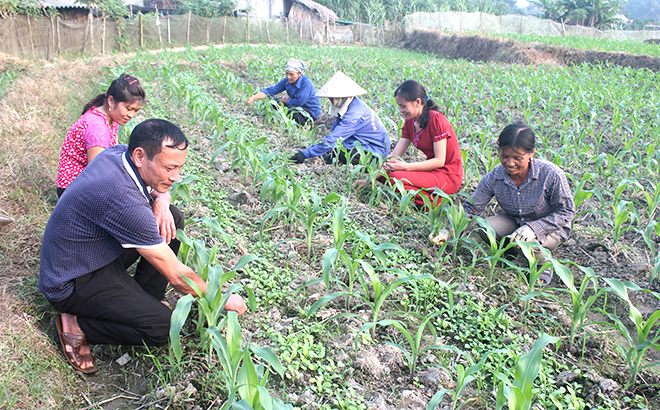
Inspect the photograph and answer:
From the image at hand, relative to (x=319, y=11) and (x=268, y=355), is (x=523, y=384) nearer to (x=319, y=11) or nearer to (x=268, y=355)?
(x=268, y=355)

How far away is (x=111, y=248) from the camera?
6.57 ft

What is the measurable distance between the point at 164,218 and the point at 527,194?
2411 millimetres

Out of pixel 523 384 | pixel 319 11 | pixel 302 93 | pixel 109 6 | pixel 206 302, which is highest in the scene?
pixel 319 11

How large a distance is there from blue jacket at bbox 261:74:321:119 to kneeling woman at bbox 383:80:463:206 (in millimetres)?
2427

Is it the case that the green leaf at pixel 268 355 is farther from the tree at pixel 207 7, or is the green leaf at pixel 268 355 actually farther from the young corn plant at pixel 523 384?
the tree at pixel 207 7

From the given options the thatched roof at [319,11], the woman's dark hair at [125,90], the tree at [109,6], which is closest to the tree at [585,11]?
the thatched roof at [319,11]

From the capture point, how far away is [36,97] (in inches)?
226

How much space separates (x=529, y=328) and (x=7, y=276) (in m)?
2.96

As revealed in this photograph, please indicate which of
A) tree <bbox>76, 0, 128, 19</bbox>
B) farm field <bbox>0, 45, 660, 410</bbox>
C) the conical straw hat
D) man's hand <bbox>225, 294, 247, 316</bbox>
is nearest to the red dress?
farm field <bbox>0, 45, 660, 410</bbox>

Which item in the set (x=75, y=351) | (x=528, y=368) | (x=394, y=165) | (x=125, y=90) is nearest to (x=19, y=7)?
(x=125, y=90)

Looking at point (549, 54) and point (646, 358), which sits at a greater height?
point (549, 54)

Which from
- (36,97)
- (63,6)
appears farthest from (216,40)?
(36,97)

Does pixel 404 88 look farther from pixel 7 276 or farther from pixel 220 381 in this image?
pixel 7 276

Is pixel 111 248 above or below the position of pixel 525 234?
above
